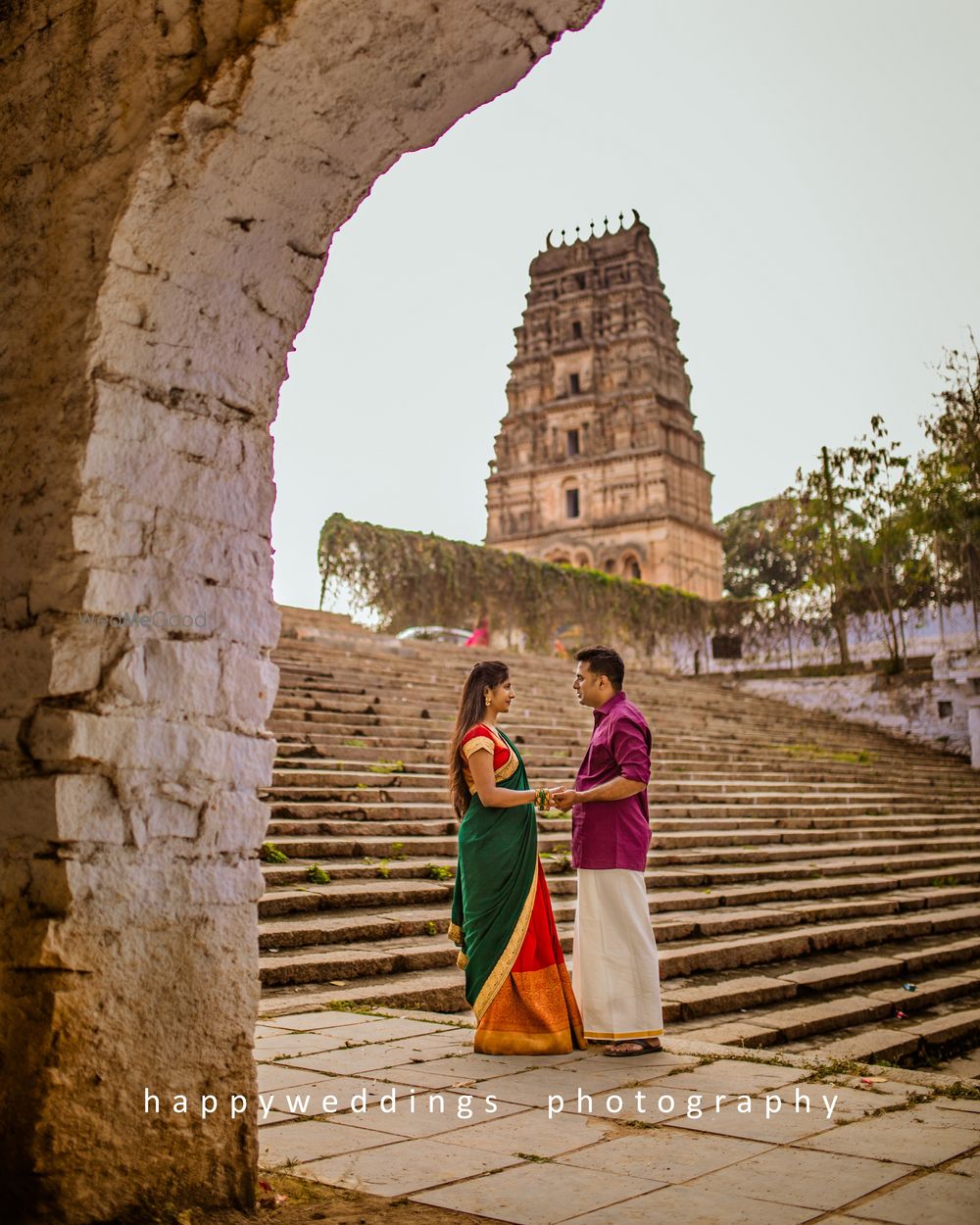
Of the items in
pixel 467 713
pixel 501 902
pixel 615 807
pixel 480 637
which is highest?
pixel 480 637

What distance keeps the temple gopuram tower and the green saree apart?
36410 millimetres

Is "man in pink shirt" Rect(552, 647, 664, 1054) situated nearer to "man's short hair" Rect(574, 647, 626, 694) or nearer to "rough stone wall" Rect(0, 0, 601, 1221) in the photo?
"man's short hair" Rect(574, 647, 626, 694)

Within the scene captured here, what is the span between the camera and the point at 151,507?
9.14 feet

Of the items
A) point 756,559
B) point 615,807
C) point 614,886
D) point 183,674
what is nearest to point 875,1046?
point 614,886

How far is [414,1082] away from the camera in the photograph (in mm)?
3594

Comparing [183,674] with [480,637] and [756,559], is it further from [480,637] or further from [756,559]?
[756,559]

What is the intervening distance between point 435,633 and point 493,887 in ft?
60.8

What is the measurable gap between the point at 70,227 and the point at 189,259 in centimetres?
29

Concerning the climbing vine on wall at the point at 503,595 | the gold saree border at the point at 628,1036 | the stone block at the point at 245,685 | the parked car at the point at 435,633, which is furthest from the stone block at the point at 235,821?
the parked car at the point at 435,633

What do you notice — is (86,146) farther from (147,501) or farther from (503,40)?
(503,40)

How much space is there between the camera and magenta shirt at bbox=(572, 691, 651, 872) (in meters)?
4.29

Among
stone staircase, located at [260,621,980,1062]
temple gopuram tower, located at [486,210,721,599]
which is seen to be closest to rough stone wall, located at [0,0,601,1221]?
stone staircase, located at [260,621,980,1062]

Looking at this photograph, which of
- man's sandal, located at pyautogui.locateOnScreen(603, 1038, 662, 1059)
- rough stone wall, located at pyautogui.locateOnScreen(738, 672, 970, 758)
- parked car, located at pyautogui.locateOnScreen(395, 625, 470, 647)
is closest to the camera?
man's sandal, located at pyautogui.locateOnScreen(603, 1038, 662, 1059)

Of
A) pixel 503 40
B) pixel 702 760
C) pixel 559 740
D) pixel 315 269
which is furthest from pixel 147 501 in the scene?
pixel 702 760
